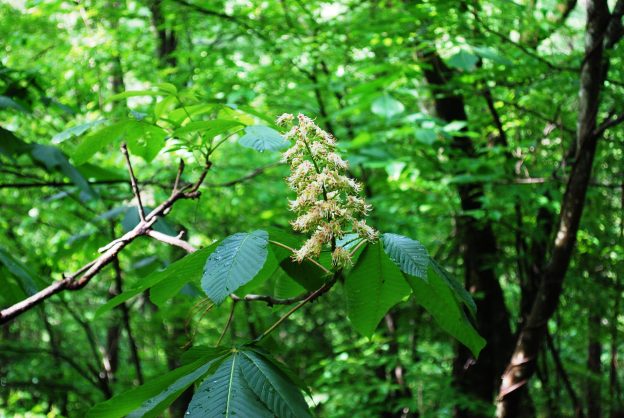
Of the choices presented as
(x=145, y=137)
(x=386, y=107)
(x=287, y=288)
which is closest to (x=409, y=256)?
(x=287, y=288)

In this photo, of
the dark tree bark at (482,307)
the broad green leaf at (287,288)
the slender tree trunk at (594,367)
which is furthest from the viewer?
the slender tree trunk at (594,367)

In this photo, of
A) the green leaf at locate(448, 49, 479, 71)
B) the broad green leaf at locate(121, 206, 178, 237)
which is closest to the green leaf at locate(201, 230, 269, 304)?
the broad green leaf at locate(121, 206, 178, 237)

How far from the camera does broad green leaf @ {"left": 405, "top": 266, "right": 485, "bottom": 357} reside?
103 cm

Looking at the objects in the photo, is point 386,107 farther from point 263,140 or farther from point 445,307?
point 445,307

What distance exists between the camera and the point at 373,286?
1.04 m

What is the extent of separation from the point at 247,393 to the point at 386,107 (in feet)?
7.74

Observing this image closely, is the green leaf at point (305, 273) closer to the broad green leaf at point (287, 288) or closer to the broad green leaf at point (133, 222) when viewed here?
the broad green leaf at point (287, 288)

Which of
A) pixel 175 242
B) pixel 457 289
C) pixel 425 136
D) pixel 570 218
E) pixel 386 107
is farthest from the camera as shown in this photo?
pixel 425 136

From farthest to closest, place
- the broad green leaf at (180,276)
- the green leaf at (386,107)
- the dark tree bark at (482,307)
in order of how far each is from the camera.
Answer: the dark tree bark at (482,307)
the green leaf at (386,107)
the broad green leaf at (180,276)

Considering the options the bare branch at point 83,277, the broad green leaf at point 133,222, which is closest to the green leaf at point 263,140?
the bare branch at point 83,277

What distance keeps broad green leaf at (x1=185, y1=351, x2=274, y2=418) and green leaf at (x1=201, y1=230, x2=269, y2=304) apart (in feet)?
0.42

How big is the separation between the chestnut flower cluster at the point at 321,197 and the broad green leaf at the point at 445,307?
0.49ft

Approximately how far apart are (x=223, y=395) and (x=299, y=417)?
0.12 m

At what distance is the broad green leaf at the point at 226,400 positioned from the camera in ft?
2.52
